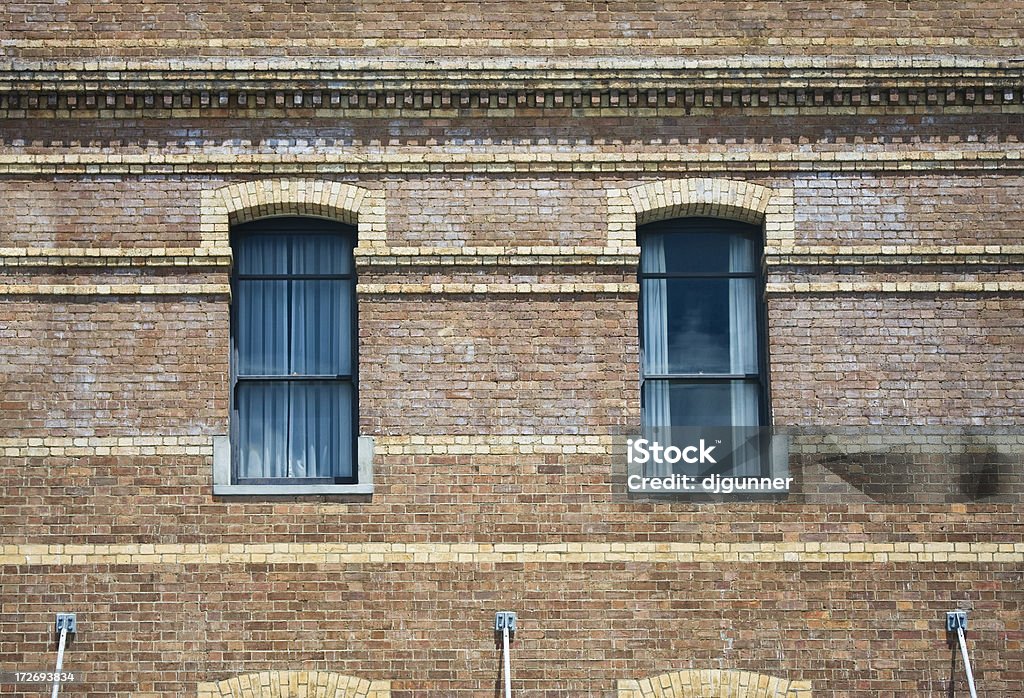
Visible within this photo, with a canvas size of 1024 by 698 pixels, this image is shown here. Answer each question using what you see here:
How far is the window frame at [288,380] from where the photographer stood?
1489cm

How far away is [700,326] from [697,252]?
2.39 ft

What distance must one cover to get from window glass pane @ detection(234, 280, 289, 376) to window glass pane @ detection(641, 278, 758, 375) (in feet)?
11.3

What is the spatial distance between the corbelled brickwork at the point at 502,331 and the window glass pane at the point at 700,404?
1.15ft

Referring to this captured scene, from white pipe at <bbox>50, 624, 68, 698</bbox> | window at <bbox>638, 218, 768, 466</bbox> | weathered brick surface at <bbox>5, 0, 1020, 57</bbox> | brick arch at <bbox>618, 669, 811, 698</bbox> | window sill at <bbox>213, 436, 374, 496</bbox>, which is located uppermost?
weathered brick surface at <bbox>5, 0, 1020, 57</bbox>

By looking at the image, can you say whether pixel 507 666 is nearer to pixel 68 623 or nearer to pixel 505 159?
pixel 68 623

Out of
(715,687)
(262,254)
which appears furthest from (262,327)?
(715,687)

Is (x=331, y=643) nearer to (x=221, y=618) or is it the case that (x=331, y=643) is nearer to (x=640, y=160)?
(x=221, y=618)

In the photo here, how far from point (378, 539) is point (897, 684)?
4.82m

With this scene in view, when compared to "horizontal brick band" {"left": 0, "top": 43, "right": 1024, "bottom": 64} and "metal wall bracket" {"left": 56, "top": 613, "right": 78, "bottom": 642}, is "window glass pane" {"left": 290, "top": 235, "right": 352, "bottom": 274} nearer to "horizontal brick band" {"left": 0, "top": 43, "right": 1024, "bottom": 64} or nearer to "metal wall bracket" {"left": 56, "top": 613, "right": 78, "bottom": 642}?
"horizontal brick band" {"left": 0, "top": 43, "right": 1024, "bottom": 64}

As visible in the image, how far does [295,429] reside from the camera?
15.4 meters

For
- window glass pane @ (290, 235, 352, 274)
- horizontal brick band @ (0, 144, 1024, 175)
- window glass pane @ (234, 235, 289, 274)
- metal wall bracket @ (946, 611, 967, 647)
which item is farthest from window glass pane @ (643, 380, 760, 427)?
window glass pane @ (234, 235, 289, 274)

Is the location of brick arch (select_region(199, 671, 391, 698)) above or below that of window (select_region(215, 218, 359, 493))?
below

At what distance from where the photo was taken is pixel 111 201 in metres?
15.4

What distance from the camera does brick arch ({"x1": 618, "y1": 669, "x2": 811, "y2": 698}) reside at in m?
14.5
